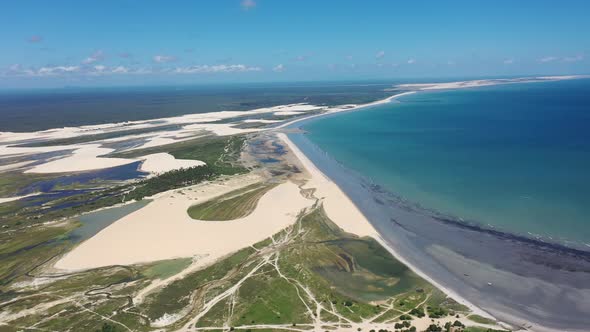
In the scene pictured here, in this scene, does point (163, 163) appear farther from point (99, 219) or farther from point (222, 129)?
point (222, 129)

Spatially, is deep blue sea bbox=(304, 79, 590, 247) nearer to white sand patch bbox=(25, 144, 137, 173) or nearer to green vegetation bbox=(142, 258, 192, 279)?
green vegetation bbox=(142, 258, 192, 279)

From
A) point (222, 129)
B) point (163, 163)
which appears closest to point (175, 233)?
point (163, 163)

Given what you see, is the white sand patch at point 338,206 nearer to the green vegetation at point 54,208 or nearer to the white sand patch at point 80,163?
the green vegetation at point 54,208

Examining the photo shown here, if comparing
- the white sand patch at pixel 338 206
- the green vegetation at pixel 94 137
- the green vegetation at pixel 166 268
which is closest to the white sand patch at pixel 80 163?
the green vegetation at pixel 94 137

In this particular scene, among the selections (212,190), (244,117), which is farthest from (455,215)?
(244,117)

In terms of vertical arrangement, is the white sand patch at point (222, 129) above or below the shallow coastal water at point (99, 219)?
above

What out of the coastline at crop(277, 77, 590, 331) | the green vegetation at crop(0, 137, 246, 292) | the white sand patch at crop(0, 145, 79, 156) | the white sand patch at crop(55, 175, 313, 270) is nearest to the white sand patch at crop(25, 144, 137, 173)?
the green vegetation at crop(0, 137, 246, 292)

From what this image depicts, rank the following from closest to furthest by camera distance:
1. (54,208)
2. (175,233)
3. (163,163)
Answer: (175,233), (54,208), (163,163)
